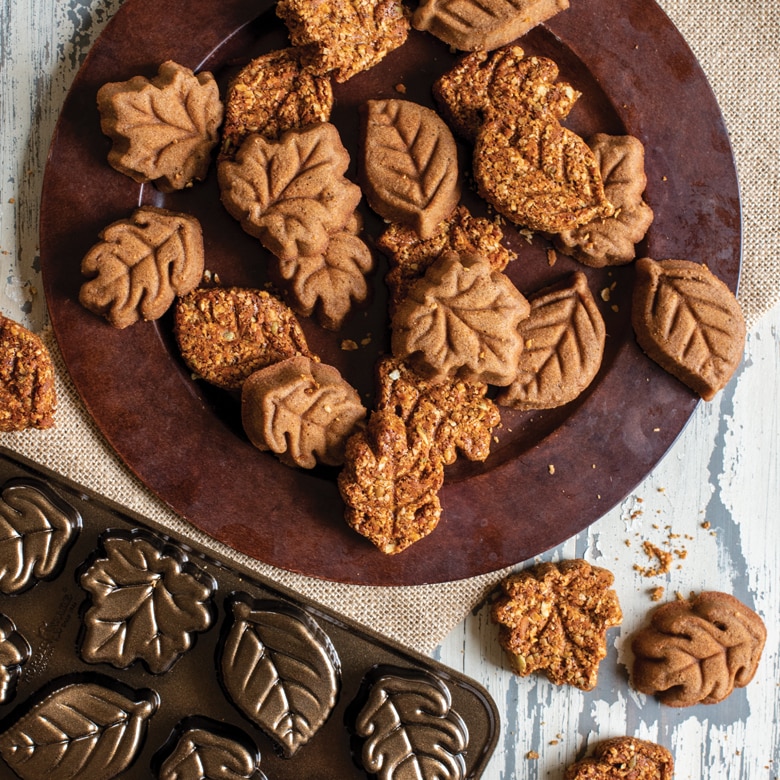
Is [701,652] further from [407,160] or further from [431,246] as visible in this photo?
[407,160]

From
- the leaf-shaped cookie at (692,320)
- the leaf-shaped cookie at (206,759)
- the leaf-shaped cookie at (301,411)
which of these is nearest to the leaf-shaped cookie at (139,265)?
the leaf-shaped cookie at (301,411)

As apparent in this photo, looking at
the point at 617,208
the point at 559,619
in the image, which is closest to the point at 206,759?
the point at 559,619

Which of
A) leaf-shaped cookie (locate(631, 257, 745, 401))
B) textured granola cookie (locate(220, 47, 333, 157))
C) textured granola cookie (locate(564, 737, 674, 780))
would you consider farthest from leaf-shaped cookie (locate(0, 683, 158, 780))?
leaf-shaped cookie (locate(631, 257, 745, 401))

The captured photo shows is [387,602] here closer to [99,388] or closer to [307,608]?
[307,608]

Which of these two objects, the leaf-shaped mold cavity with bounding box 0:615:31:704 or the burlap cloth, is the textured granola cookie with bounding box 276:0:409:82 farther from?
the leaf-shaped mold cavity with bounding box 0:615:31:704

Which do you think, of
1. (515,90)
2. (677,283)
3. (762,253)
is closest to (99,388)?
(515,90)
